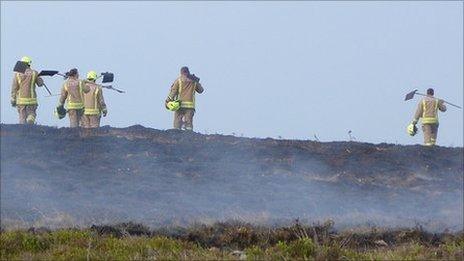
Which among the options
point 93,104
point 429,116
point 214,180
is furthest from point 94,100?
point 429,116

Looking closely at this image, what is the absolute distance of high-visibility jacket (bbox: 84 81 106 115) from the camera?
23.4 m

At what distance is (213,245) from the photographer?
35.4 ft

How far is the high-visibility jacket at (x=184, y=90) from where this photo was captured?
23109 mm

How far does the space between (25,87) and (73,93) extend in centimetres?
118

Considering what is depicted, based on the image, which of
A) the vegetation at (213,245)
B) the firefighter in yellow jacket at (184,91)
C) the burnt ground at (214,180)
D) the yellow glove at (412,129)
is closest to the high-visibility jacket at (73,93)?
the burnt ground at (214,180)

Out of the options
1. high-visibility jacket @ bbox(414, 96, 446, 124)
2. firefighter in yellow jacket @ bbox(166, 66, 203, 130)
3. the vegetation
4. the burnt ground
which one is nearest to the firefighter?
high-visibility jacket @ bbox(414, 96, 446, 124)

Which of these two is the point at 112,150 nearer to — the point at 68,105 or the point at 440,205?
the point at 68,105

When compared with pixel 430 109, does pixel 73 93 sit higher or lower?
lower

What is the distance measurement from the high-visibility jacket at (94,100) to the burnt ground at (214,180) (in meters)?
1.68

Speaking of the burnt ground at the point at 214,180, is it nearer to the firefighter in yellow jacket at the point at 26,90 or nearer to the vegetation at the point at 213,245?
the firefighter in yellow jacket at the point at 26,90

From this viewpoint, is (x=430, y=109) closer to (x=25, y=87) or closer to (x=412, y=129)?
(x=412, y=129)

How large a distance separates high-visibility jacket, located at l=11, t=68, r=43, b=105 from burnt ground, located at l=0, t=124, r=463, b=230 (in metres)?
2.17

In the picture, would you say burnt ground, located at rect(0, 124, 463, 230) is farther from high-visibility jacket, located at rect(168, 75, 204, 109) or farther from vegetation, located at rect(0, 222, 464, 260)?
vegetation, located at rect(0, 222, 464, 260)

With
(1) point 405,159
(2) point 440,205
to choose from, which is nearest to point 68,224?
(2) point 440,205
